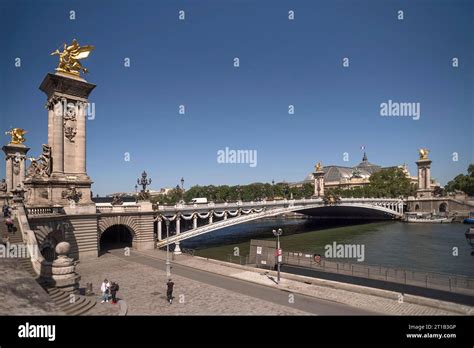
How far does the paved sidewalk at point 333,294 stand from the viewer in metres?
14.4

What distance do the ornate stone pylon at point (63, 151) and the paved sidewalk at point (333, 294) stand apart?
12476 millimetres

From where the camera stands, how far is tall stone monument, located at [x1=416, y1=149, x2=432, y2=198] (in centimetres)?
10306

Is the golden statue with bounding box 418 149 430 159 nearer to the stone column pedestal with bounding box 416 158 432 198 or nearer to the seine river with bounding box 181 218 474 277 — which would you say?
the stone column pedestal with bounding box 416 158 432 198

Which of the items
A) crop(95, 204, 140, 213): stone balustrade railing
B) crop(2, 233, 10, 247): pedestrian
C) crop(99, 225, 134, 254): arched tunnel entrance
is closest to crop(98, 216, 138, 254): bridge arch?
crop(99, 225, 134, 254): arched tunnel entrance

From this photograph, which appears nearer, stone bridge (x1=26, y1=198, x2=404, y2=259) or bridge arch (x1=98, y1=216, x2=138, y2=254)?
stone bridge (x1=26, y1=198, x2=404, y2=259)

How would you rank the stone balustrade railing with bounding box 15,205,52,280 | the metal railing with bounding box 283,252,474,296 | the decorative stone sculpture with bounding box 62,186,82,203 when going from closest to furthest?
the stone balustrade railing with bounding box 15,205,52,280 < the metal railing with bounding box 283,252,474,296 < the decorative stone sculpture with bounding box 62,186,82,203

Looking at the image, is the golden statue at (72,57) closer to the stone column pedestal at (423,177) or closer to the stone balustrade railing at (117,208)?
the stone balustrade railing at (117,208)

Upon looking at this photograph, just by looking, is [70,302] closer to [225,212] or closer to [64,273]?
[64,273]

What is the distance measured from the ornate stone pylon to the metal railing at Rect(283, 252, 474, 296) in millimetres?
19513

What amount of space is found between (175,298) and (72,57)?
23675mm

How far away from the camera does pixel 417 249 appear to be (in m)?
42.2

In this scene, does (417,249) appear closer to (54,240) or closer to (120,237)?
(120,237)

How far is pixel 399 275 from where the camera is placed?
20.5 m
